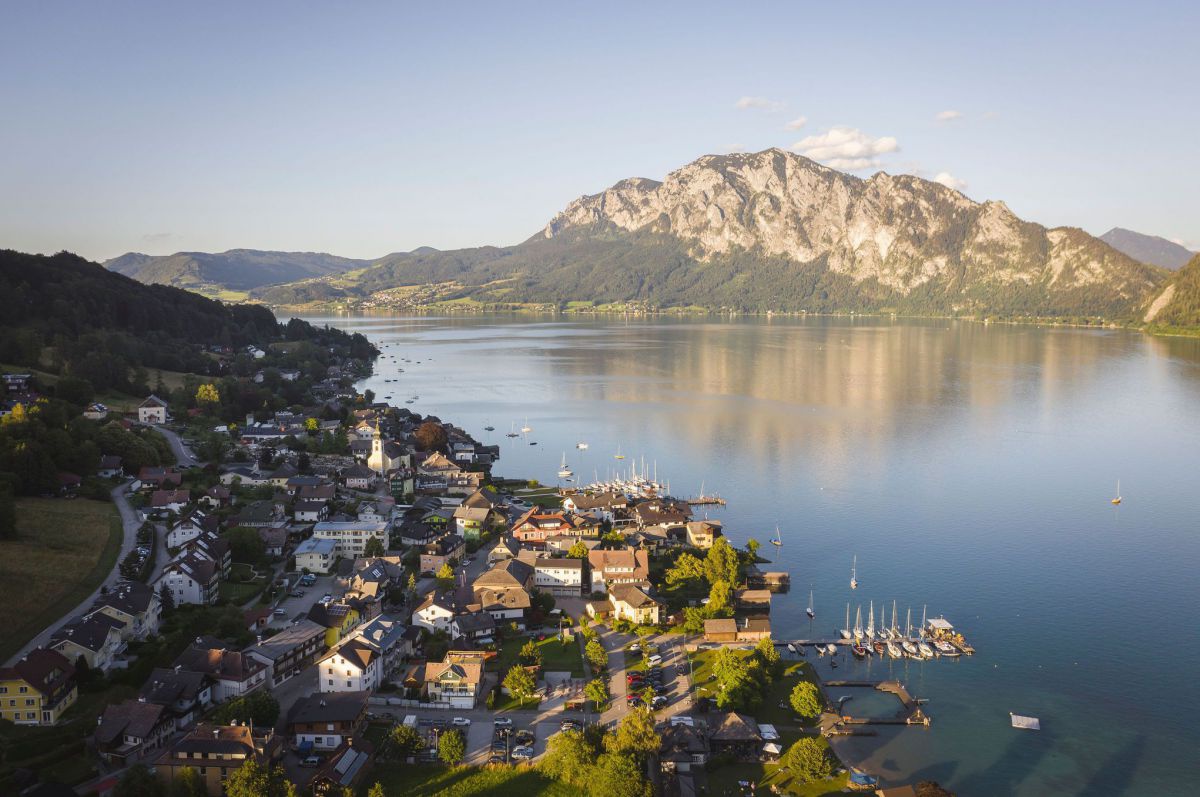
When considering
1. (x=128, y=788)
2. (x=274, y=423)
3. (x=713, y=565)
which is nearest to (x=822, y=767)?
(x=713, y=565)

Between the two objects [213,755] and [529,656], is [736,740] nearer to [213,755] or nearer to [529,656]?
[529,656]

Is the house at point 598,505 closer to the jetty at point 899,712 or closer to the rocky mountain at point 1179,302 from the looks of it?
the jetty at point 899,712

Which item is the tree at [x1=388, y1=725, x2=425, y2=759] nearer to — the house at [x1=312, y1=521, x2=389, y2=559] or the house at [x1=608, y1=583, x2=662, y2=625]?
the house at [x1=608, y1=583, x2=662, y2=625]

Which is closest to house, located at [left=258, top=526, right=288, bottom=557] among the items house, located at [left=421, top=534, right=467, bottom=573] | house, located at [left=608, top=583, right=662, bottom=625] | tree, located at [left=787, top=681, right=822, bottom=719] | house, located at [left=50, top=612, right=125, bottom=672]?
house, located at [left=421, top=534, right=467, bottom=573]

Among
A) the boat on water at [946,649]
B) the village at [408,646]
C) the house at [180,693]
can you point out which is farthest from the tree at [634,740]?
the boat on water at [946,649]

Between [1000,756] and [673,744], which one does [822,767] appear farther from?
[1000,756]

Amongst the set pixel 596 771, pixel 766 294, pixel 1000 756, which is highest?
pixel 766 294

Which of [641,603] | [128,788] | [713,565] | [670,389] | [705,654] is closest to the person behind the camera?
[128,788]
